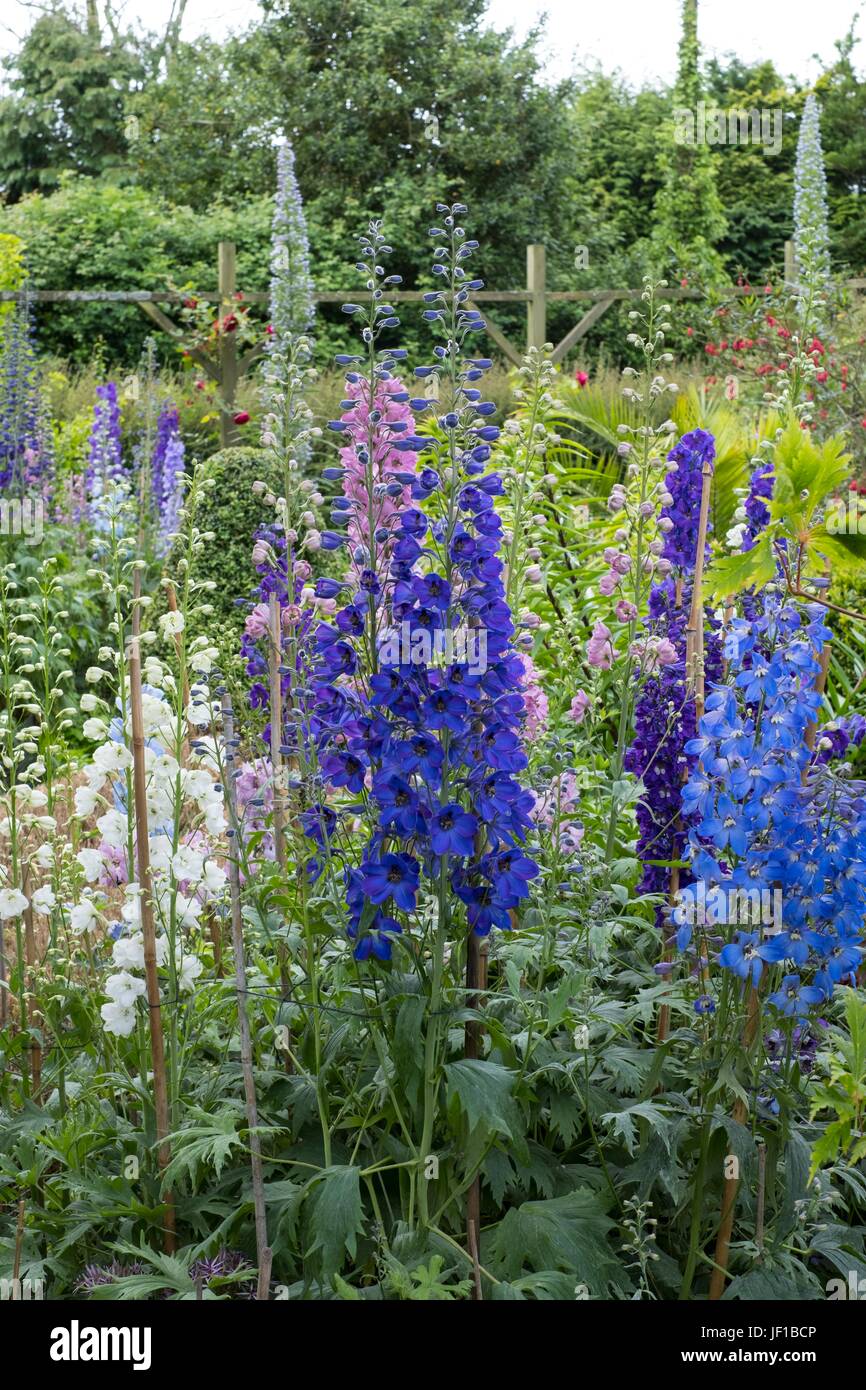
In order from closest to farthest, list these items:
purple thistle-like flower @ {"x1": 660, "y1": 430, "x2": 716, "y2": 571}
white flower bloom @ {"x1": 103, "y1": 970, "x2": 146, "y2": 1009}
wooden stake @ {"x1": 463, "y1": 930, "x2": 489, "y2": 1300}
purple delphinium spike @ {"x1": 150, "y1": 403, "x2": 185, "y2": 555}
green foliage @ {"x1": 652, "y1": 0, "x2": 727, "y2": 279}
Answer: wooden stake @ {"x1": 463, "y1": 930, "x2": 489, "y2": 1300}, white flower bloom @ {"x1": 103, "y1": 970, "x2": 146, "y2": 1009}, purple thistle-like flower @ {"x1": 660, "y1": 430, "x2": 716, "y2": 571}, purple delphinium spike @ {"x1": 150, "y1": 403, "x2": 185, "y2": 555}, green foliage @ {"x1": 652, "y1": 0, "x2": 727, "y2": 279}

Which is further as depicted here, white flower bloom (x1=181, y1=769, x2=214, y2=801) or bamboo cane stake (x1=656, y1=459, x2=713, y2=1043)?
bamboo cane stake (x1=656, y1=459, x2=713, y2=1043)

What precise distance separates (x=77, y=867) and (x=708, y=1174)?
1.53 metres

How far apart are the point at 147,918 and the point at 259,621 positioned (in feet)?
2.74

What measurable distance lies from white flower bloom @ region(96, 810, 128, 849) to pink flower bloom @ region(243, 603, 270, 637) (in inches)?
21.2

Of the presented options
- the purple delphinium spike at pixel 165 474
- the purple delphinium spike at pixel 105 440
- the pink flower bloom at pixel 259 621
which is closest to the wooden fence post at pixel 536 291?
the purple delphinium spike at pixel 165 474

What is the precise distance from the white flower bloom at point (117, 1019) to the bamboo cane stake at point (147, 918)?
15 centimetres

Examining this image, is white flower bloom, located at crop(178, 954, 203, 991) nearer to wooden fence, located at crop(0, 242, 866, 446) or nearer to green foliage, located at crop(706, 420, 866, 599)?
green foliage, located at crop(706, 420, 866, 599)

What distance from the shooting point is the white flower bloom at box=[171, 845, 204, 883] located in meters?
2.54

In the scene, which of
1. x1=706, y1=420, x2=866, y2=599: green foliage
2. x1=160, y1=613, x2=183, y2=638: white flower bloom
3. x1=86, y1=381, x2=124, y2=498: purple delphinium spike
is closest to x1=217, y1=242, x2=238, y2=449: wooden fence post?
x1=86, y1=381, x2=124, y2=498: purple delphinium spike

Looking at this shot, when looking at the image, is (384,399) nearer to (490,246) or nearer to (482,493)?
(482,493)

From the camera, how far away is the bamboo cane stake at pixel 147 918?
7.79ft

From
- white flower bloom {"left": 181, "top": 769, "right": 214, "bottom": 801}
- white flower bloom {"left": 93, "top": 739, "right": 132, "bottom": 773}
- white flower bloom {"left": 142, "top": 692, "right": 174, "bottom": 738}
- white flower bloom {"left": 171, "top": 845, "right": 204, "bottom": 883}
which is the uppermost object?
white flower bloom {"left": 142, "top": 692, "right": 174, "bottom": 738}

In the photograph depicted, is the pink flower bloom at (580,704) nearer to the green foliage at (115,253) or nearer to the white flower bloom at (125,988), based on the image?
the white flower bloom at (125,988)

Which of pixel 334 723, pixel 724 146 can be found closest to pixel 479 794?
pixel 334 723
